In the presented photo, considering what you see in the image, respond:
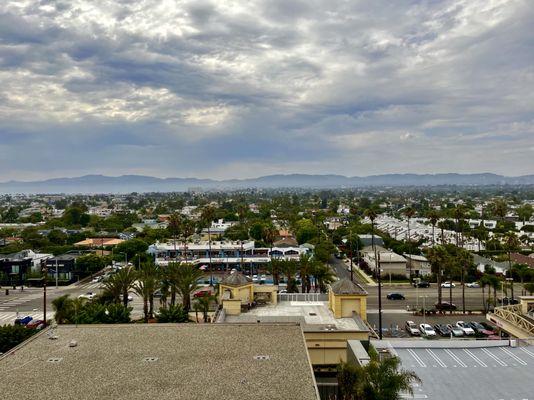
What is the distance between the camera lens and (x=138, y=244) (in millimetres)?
99000

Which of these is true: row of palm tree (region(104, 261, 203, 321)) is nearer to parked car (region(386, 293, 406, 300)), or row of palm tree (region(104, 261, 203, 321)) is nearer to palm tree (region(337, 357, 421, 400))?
parked car (region(386, 293, 406, 300))

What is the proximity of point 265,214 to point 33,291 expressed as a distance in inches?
4744

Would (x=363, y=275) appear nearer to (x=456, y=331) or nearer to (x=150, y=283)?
(x=456, y=331)

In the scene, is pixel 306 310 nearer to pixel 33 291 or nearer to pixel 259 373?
pixel 259 373

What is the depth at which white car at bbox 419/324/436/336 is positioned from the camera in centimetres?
4759

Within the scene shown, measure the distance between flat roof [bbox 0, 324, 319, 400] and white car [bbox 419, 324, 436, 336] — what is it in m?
23.5

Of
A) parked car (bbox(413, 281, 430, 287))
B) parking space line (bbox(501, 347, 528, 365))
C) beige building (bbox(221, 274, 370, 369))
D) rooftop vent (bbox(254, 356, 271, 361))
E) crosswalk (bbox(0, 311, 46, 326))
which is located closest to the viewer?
rooftop vent (bbox(254, 356, 271, 361))

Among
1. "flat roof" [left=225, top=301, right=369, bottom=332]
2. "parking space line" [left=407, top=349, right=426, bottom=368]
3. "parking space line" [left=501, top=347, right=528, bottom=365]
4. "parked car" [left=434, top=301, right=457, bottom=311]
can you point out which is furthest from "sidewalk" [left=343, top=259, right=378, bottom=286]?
"parking space line" [left=407, top=349, right=426, bottom=368]

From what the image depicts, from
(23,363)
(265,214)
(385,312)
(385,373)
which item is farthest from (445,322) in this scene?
(265,214)

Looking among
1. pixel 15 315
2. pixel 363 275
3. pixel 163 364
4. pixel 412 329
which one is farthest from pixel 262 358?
pixel 363 275

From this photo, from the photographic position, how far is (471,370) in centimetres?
2572

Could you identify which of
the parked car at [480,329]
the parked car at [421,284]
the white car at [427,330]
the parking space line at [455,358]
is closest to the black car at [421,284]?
the parked car at [421,284]

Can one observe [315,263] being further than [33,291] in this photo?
No

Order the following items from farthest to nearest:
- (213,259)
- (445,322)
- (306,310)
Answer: (213,259), (445,322), (306,310)
